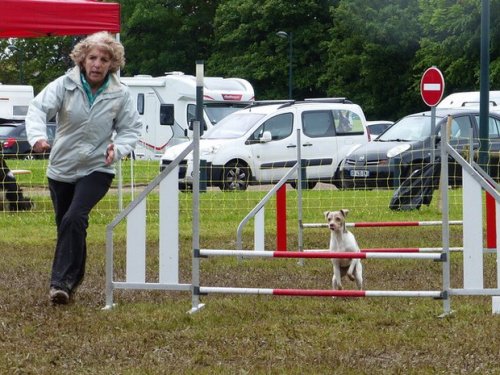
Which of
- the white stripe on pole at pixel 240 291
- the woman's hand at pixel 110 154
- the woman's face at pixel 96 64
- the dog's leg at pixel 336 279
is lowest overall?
the dog's leg at pixel 336 279

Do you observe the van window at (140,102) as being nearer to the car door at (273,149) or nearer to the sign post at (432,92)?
the car door at (273,149)

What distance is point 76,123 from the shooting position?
8.27m

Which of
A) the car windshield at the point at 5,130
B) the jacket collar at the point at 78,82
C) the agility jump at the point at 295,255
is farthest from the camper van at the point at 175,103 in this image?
the agility jump at the point at 295,255

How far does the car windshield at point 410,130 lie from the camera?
21.2 m

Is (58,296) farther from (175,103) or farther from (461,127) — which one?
(175,103)

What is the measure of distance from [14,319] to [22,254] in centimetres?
462

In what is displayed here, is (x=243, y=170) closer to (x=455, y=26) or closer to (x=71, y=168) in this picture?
(x=71, y=168)

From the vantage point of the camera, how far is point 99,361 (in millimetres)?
6270

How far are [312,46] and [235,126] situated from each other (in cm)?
4237

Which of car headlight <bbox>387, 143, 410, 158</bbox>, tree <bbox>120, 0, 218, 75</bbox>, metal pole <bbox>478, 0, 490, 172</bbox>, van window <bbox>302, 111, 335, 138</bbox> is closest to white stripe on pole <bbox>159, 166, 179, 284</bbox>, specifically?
metal pole <bbox>478, 0, 490, 172</bbox>

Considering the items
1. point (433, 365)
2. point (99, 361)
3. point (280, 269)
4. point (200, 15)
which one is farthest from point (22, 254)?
point (200, 15)

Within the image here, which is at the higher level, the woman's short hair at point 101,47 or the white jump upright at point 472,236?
the woman's short hair at point 101,47

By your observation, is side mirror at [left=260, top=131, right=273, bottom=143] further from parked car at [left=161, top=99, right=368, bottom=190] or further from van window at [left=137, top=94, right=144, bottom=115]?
van window at [left=137, top=94, right=144, bottom=115]

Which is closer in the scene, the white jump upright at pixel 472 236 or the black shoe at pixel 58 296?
the white jump upright at pixel 472 236
